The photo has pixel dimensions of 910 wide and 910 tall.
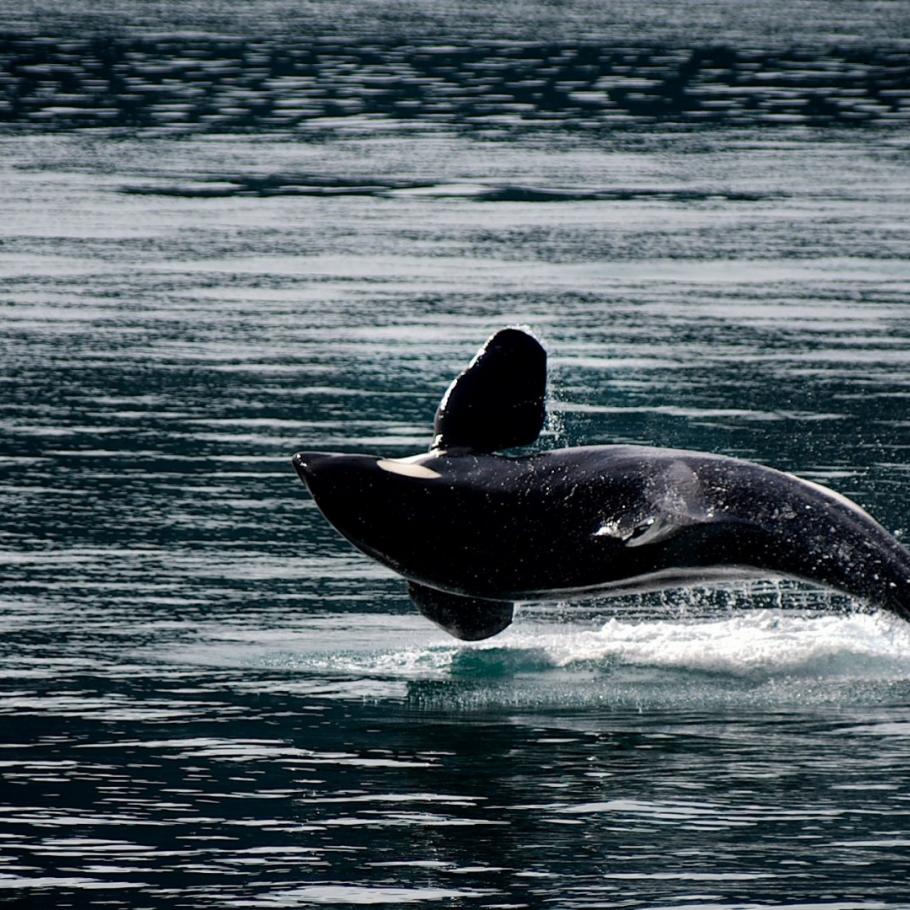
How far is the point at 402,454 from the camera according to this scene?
20.6m

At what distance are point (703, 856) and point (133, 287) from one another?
1915 cm

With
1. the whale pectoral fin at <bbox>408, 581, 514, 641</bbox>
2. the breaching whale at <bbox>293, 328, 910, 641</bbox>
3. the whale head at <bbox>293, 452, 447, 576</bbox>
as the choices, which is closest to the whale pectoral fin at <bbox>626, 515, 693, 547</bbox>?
the breaching whale at <bbox>293, 328, 910, 641</bbox>

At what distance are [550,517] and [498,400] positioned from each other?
1030mm

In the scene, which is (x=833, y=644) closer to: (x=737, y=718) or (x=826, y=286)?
(x=737, y=718)

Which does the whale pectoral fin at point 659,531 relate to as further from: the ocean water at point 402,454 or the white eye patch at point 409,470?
the white eye patch at point 409,470

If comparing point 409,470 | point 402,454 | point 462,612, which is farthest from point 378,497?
point 402,454

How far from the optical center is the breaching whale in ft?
41.7

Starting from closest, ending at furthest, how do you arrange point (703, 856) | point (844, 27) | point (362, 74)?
1. point (703, 856)
2. point (362, 74)
3. point (844, 27)

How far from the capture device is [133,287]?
96.8 ft

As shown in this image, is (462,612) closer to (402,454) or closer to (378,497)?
(378,497)

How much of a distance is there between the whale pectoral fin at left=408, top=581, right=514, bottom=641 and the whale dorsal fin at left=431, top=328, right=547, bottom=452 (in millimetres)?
815

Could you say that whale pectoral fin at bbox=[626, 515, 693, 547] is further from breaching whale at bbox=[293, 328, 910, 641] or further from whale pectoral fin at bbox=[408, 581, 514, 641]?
whale pectoral fin at bbox=[408, 581, 514, 641]

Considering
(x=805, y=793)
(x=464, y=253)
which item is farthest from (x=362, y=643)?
(x=464, y=253)

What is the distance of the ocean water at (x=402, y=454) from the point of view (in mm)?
11586
